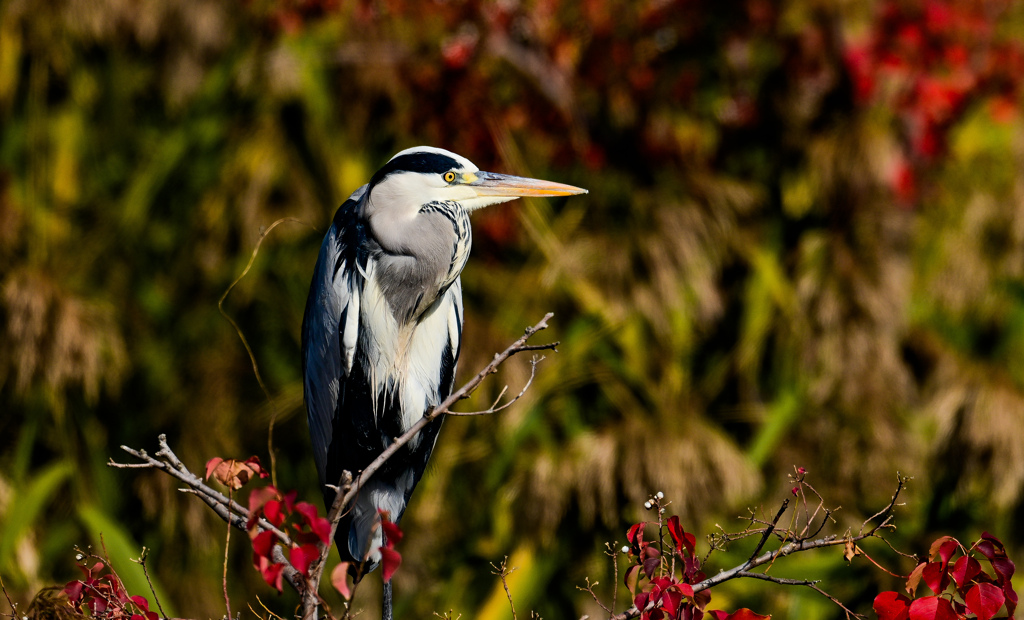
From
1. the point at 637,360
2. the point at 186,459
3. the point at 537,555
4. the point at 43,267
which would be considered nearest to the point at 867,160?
the point at 637,360

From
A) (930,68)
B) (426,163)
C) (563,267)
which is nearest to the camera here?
(426,163)

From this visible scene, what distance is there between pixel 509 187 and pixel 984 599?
42.2 inches

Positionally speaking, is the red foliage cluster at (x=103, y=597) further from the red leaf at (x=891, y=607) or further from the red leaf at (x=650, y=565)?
the red leaf at (x=891, y=607)

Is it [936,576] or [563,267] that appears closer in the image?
[936,576]

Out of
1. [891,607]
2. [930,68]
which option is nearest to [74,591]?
[891,607]

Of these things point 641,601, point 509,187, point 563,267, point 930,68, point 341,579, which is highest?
point 509,187

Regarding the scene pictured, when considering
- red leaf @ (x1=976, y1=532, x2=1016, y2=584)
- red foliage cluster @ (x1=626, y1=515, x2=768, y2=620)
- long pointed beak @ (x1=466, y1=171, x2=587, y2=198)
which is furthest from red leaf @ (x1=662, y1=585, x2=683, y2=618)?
long pointed beak @ (x1=466, y1=171, x2=587, y2=198)

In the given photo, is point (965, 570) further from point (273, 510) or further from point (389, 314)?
point (389, 314)

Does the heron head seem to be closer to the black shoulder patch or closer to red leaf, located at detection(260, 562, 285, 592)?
the black shoulder patch

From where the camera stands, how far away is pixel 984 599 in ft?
3.15

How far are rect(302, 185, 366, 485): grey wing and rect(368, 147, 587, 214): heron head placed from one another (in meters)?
0.10

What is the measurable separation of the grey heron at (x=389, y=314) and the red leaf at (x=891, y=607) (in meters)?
0.91

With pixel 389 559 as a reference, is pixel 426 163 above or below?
above

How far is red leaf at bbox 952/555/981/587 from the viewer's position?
0.97m
